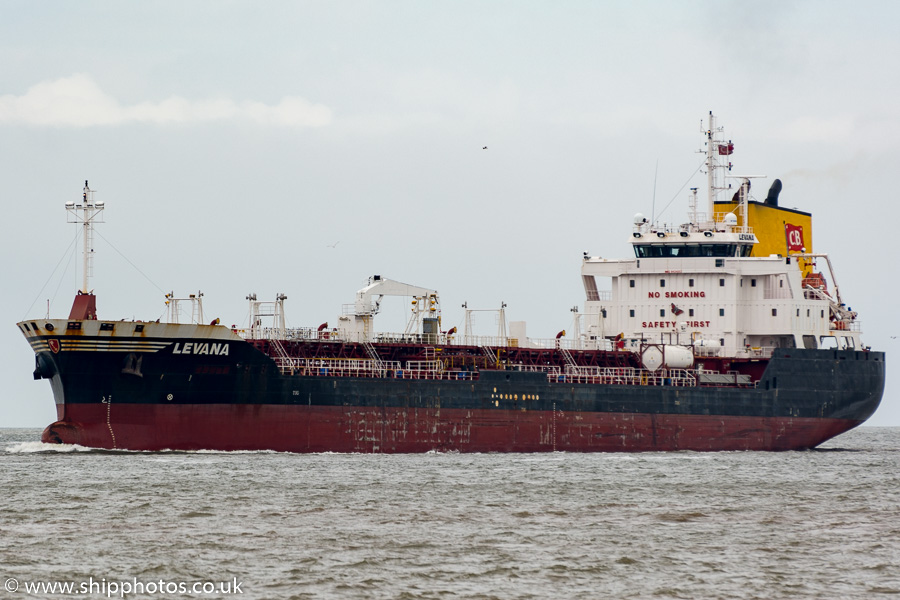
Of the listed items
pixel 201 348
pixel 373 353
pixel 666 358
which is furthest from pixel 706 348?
pixel 201 348

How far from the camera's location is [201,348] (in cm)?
4512

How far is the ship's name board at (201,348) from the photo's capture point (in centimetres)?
4491

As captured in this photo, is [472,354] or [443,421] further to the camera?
[472,354]

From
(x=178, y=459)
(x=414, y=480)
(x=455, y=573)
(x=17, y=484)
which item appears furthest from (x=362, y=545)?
(x=178, y=459)

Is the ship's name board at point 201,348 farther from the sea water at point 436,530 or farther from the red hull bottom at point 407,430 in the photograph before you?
the sea water at point 436,530

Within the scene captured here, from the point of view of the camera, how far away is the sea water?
22844 mm

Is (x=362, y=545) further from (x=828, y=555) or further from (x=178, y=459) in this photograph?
(x=178, y=459)

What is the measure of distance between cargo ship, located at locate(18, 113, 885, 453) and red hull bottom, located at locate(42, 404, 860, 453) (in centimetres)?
6

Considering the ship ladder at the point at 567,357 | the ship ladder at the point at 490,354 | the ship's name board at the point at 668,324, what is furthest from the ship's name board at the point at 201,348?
the ship's name board at the point at 668,324

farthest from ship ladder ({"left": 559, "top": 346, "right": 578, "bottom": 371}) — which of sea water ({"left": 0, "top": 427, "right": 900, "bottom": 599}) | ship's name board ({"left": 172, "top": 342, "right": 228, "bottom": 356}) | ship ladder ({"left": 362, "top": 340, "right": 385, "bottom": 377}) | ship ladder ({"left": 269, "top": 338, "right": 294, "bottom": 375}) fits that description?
ship's name board ({"left": 172, "top": 342, "right": 228, "bottom": 356})

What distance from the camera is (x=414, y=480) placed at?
3803 centimetres

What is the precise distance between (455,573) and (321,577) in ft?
8.01

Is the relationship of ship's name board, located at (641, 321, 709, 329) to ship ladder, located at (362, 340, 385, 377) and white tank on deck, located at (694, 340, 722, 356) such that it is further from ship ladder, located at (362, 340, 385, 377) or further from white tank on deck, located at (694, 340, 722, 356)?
ship ladder, located at (362, 340, 385, 377)

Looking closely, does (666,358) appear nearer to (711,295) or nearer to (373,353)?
(711,295)
